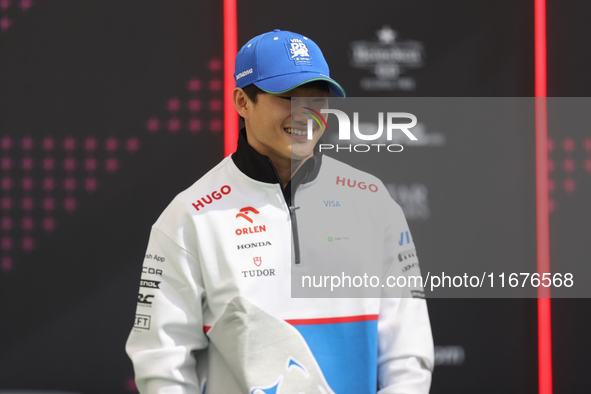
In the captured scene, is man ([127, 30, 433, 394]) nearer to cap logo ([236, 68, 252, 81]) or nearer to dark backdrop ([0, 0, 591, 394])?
cap logo ([236, 68, 252, 81])

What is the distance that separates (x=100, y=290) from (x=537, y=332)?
175 centimetres

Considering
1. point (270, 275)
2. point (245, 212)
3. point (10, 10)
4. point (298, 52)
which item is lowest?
point (270, 275)

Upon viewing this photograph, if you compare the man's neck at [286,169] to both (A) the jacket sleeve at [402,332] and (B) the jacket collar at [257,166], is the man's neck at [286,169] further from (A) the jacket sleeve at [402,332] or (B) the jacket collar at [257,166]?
(A) the jacket sleeve at [402,332]

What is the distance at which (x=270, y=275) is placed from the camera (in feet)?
3.70

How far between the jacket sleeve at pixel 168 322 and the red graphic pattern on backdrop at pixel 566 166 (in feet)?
5.62

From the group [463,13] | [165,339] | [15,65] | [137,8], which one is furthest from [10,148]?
[463,13]

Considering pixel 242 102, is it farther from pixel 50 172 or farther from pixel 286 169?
pixel 50 172

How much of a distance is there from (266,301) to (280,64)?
490 mm

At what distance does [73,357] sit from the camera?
210 centimetres

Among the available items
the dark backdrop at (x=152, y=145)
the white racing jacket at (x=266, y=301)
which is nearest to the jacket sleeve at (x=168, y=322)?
the white racing jacket at (x=266, y=301)

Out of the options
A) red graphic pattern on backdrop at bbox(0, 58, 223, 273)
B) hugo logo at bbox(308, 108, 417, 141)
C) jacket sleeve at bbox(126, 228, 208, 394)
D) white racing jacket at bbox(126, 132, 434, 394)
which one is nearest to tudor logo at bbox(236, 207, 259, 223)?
white racing jacket at bbox(126, 132, 434, 394)

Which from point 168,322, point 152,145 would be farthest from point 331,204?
point 152,145

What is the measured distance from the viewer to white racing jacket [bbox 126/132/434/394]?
1.08m

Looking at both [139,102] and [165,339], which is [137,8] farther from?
[165,339]
